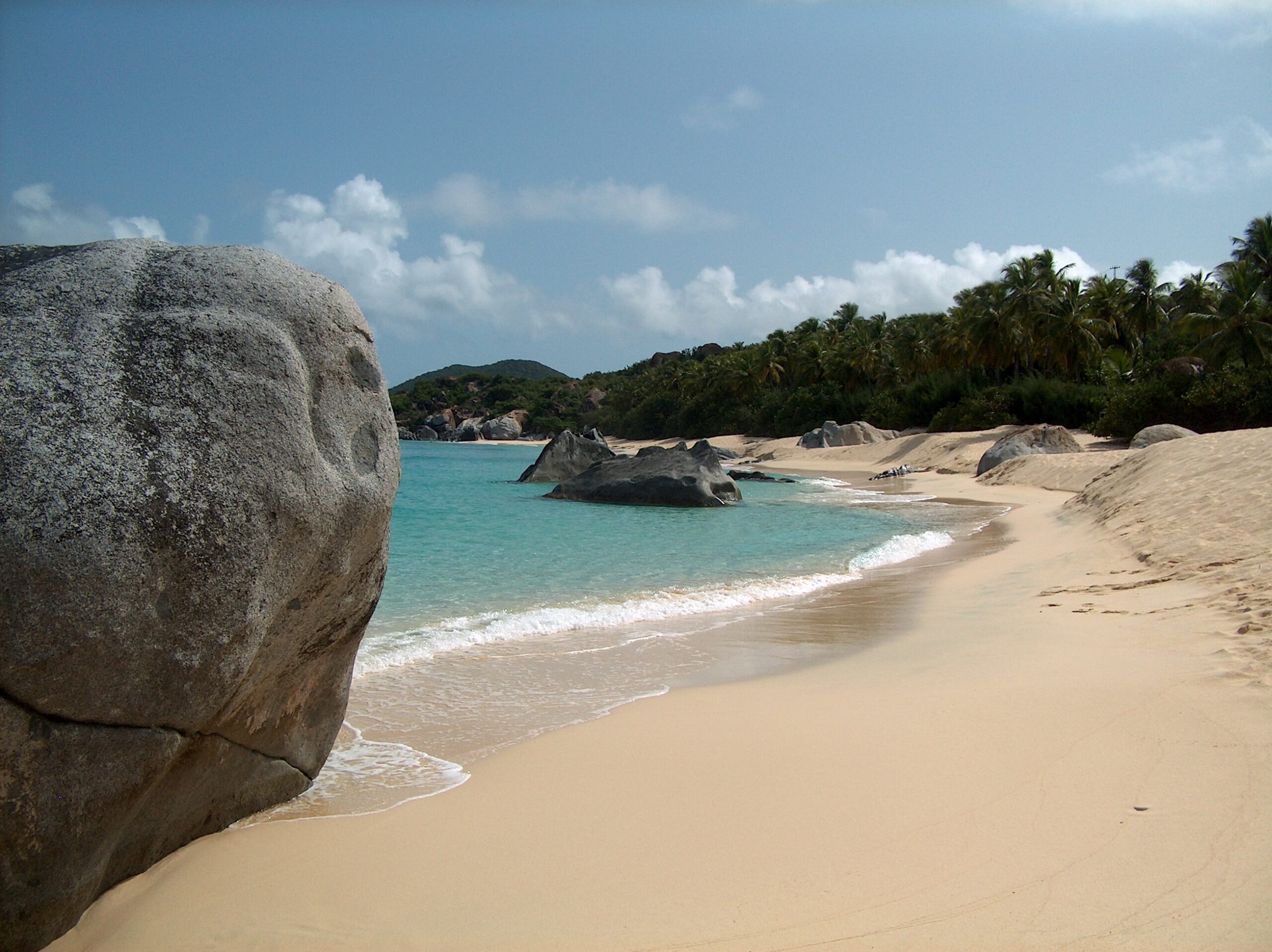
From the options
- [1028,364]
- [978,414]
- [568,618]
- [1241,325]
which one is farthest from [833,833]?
[1028,364]

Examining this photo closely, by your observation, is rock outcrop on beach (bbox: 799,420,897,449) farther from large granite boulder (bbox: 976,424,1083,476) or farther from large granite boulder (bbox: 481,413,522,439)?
large granite boulder (bbox: 481,413,522,439)

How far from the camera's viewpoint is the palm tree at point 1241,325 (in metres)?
35.4

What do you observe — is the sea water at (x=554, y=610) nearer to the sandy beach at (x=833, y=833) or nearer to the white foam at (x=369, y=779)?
the white foam at (x=369, y=779)

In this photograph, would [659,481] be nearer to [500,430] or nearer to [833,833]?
[833,833]

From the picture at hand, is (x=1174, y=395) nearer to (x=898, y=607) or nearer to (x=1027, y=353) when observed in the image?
(x=1027, y=353)

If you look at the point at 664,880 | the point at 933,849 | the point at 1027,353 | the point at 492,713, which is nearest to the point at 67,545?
the point at 664,880

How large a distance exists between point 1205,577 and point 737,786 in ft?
18.7

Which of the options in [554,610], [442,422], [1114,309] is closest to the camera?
[554,610]

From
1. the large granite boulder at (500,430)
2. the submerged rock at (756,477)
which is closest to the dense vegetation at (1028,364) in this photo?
the submerged rock at (756,477)

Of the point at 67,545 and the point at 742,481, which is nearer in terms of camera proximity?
the point at 67,545

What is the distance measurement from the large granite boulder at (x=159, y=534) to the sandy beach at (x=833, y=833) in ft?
1.28

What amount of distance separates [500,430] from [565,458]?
8207 centimetres

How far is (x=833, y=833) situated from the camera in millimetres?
3398

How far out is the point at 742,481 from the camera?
31406mm
